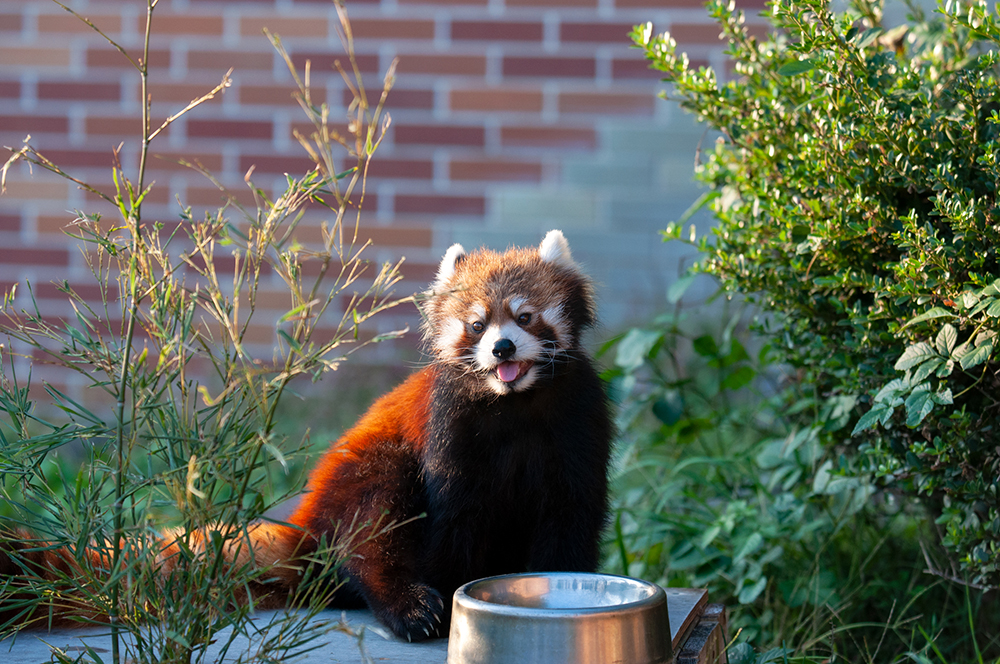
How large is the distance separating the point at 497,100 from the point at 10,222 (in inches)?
121

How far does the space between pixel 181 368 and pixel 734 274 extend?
62.3 inches

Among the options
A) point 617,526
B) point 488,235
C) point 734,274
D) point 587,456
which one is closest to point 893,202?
point 734,274

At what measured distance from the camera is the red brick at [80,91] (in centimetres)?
554

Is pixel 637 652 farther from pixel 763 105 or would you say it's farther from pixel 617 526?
pixel 763 105

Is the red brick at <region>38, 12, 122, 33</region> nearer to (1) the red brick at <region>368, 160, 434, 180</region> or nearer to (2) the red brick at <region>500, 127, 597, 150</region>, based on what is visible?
(1) the red brick at <region>368, 160, 434, 180</region>

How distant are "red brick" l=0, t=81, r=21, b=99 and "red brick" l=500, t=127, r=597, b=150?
2.95 metres

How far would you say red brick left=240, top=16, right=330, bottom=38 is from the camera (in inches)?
212

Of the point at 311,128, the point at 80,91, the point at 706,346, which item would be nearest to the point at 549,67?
the point at 311,128

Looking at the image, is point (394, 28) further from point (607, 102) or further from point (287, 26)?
point (607, 102)

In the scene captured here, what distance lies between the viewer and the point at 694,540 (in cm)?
307

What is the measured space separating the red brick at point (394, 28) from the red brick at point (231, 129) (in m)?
0.78

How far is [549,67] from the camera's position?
17.4ft

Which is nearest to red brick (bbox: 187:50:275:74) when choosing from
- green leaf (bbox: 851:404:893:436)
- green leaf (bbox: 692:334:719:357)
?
green leaf (bbox: 692:334:719:357)

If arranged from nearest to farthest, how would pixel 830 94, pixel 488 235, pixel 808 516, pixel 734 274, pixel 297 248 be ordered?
pixel 297 248
pixel 830 94
pixel 734 274
pixel 808 516
pixel 488 235
